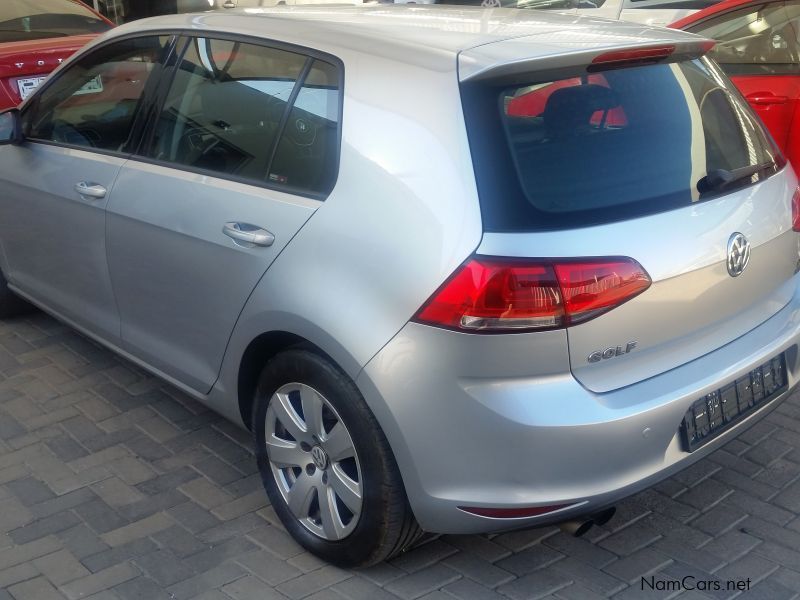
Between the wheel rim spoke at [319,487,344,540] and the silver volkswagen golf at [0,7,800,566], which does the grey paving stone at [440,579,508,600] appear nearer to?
the silver volkswagen golf at [0,7,800,566]

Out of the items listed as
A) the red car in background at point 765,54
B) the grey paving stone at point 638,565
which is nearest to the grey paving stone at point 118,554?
the grey paving stone at point 638,565

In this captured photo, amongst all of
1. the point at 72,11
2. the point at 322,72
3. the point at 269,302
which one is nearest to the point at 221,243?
the point at 269,302

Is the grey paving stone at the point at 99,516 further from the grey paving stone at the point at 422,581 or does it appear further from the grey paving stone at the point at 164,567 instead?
the grey paving stone at the point at 422,581

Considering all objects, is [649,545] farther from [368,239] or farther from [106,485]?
[106,485]

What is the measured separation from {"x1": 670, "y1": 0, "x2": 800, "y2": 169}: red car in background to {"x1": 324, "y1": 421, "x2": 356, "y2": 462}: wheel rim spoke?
326 centimetres

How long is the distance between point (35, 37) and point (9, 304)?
2793 mm

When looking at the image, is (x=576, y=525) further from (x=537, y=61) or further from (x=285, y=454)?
(x=537, y=61)

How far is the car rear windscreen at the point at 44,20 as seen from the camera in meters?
7.42

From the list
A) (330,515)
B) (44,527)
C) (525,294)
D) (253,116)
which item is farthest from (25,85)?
(525,294)

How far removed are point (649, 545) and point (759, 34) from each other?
3437 mm

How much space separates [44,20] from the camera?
7672mm

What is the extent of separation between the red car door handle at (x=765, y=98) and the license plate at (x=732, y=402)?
2462mm

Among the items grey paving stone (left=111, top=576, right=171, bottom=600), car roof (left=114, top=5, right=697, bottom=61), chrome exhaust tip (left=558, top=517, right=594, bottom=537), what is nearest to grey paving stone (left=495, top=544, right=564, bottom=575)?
chrome exhaust tip (left=558, top=517, right=594, bottom=537)

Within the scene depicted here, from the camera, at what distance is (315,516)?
326cm
